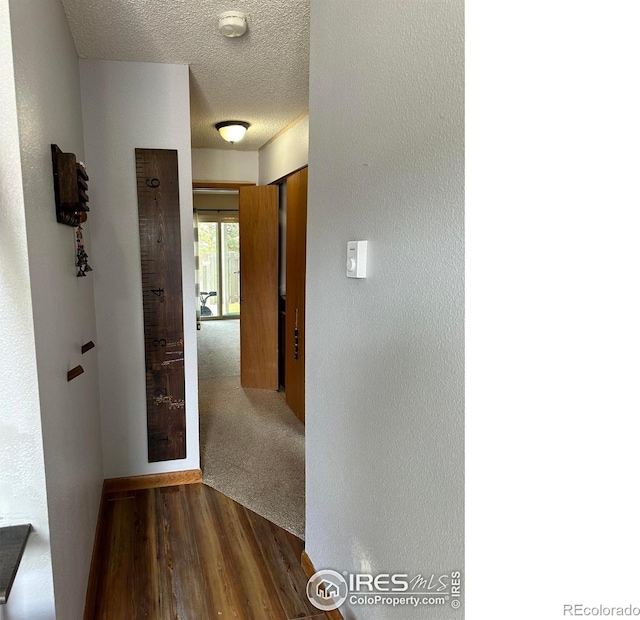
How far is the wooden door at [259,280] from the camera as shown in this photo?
4434 mm

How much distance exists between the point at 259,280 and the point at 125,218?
2.09 m

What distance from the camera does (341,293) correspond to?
1.54m

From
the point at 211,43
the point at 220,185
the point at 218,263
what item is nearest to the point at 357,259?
the point at 211,43

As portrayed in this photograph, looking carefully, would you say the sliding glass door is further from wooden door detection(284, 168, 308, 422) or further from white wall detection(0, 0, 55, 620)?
white wall detection(0, 0, 55, 620)

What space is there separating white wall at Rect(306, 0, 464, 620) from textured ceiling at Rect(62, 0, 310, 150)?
0.45 meters

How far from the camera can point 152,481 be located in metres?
2.70

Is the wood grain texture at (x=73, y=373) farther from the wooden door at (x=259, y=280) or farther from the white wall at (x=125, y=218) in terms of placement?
the wooden door at (x=259, y=280)

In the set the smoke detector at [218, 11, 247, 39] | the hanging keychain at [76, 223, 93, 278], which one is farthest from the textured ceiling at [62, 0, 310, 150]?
the hanging keychain at [76, 223, 93, 278]

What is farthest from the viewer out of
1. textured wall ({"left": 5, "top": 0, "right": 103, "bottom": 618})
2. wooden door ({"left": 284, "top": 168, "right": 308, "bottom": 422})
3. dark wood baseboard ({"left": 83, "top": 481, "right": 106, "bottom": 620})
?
wooden door ({"left": 284, "top": 168, "right": 308, "bottom": 422})

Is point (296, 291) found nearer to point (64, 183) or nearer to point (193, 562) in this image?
point (193, 562)

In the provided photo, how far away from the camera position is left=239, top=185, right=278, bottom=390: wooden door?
14.5 ft

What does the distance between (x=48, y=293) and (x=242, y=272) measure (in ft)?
10.6
